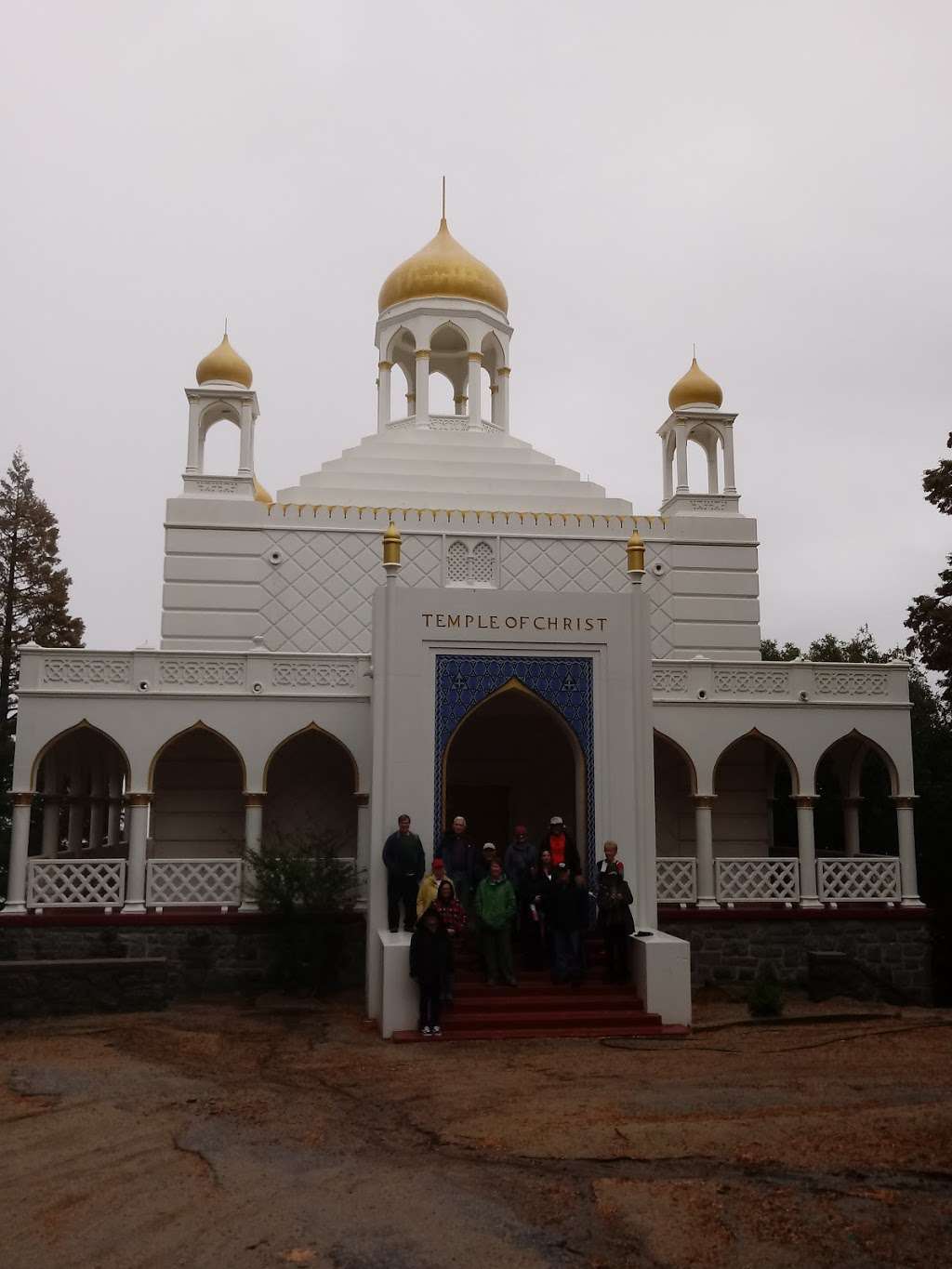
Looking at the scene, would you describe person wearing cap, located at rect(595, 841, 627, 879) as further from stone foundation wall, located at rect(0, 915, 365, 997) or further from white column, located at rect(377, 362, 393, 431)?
white column, located at rect(377, 362, 393, 431)

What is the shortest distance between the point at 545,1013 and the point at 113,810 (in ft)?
42.1

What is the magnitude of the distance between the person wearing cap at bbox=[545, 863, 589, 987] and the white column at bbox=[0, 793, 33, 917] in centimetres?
713

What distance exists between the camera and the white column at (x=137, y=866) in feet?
51.1

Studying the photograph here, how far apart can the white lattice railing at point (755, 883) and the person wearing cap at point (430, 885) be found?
5.81m

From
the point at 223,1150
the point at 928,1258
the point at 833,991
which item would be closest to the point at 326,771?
the point at 833,991

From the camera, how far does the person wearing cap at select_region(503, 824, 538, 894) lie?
42.8 ft

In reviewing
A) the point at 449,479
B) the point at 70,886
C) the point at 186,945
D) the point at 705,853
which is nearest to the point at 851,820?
the point at 705,853

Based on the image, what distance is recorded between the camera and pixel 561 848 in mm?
13008

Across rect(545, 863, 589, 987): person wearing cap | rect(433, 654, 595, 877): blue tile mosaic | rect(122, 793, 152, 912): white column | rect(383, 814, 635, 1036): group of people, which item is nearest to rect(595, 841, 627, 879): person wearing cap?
rect(383, 814, 635, 1036): group of people

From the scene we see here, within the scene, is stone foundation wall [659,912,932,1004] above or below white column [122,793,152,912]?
below

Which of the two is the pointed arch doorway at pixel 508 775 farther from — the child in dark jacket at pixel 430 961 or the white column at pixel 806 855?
the child in dark jacket at pixel 430 961

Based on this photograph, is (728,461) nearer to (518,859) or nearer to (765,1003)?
(518,859)

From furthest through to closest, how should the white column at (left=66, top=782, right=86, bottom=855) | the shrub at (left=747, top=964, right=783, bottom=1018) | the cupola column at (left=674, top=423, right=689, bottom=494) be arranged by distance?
the cupola column at (left=674, top=423, right=689, bottom=494)
the white column at (left=66, top=782, right=86, bottom=855)
the shrub at (left=747, top=964, right=783, bottom=1018)

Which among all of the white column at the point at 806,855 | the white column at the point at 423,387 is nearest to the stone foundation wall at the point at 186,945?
the white column at the point at 806,855
